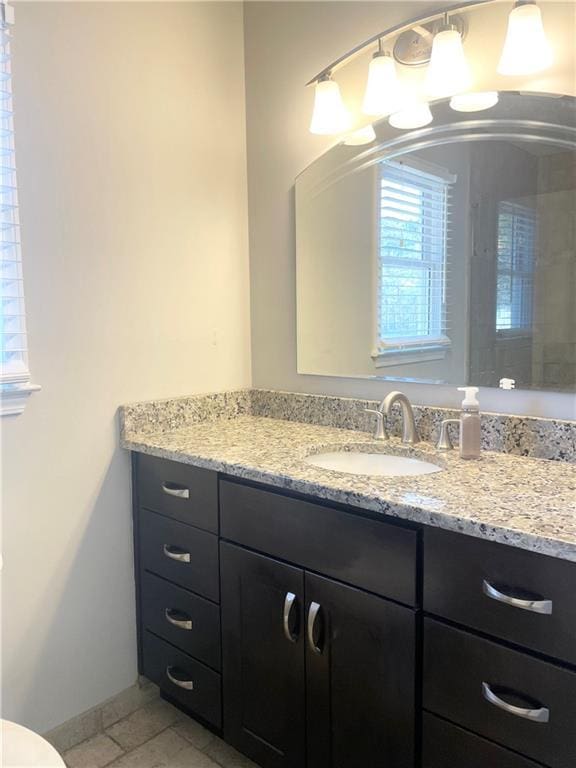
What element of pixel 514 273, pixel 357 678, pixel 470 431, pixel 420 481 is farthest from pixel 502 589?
pixel 514 273

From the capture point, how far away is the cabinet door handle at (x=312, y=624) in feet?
4.25

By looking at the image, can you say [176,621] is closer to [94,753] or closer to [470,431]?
[94,753]

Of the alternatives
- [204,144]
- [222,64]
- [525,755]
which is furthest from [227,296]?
[525,755]

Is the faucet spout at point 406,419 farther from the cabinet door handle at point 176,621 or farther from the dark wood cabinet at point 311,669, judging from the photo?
the cabinet door handle at point 176,621

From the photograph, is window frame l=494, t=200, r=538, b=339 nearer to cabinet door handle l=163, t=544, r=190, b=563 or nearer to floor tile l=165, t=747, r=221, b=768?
cabinet door handle l=163, t=544, r=190, b=563

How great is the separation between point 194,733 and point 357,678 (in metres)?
0.80

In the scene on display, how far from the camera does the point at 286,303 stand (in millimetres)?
2047

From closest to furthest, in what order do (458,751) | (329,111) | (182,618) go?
(458,751) < (182,618) < (329,111)

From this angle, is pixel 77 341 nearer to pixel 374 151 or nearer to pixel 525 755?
pixel 374 151

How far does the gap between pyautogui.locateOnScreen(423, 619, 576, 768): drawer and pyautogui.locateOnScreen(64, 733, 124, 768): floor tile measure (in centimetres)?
104

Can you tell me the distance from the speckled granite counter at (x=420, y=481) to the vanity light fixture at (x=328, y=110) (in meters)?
0.95

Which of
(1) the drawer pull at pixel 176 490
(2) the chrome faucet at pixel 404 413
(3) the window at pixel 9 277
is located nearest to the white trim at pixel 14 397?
(3) the window at pixel 9 277

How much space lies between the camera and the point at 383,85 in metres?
1.65

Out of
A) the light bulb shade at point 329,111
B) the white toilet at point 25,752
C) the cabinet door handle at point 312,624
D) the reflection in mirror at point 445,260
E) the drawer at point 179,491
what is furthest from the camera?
the light bulb shade at point 329,111
